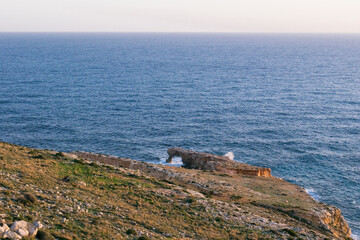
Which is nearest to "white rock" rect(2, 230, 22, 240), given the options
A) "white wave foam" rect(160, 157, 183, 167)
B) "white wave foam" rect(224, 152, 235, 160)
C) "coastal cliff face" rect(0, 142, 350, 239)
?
"coastal cliff face" rect(0, 142, 350, 239)

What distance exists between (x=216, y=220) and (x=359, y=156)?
6256 centimetres

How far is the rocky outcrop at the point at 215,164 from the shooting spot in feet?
235

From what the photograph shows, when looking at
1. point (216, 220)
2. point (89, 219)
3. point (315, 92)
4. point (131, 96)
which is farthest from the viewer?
point (315, 92)

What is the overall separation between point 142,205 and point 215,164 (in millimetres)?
35750

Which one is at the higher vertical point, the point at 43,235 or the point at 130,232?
the point at 43,235

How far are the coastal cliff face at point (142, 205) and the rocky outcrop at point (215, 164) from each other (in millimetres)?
9871

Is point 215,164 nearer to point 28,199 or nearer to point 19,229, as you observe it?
point 28,199

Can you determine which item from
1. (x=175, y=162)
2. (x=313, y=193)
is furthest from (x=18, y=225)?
(x=313, y=193)

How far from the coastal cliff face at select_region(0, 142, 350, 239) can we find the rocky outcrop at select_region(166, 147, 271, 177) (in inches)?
389

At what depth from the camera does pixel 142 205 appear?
39.4m

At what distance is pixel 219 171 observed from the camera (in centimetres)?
7181

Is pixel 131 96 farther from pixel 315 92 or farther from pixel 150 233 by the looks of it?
pixel 150 233

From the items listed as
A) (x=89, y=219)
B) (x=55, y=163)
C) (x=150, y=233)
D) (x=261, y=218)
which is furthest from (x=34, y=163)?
(x=261, y=218)

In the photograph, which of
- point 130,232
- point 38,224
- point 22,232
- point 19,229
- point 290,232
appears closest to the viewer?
point 22,232
